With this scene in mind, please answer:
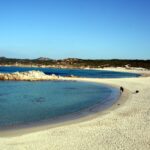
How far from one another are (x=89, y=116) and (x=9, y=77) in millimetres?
42609

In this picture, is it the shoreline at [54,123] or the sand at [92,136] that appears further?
the shoreline at [54,123]

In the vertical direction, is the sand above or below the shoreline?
above

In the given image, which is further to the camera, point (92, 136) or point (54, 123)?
point (54, 123)

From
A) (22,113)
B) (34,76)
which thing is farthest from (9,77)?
(22,113)

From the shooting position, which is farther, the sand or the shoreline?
the shoreline

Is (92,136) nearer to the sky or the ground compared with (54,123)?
nearer to the sky

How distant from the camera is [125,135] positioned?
1444 cm

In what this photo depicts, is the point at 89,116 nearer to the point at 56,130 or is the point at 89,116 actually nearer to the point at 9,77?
the point at 56,130

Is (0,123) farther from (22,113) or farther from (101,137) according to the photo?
(101,137)

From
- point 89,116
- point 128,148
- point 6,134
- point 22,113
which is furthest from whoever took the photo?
point 22,113

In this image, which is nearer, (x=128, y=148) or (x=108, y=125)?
(x=128, y=148)

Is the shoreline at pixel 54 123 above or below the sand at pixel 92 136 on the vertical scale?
below

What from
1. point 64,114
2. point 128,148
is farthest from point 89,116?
point 128,148

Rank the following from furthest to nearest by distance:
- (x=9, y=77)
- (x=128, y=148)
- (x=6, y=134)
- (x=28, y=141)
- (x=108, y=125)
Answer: (x=9, y=77) → (x=108, y=125) → (x=6, y=134) → (x=28, y=141) → (x=128, y=148)
